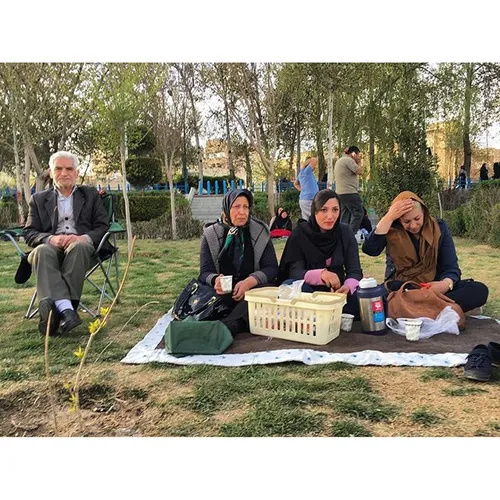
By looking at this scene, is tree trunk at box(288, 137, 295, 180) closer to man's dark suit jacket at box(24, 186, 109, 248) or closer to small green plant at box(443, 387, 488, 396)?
man's dark suit jacket at box(24, 186, 109, 248)

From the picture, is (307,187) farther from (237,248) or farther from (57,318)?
(57,318)

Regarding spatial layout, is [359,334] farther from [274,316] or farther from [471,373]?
[471,373]

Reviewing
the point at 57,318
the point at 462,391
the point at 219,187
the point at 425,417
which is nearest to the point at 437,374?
the point at 462,391

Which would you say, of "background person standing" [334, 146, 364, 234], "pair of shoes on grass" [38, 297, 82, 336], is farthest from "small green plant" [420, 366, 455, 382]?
"background person standing" [334, 146, 364, 234]

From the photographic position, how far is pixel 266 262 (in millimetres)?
2725

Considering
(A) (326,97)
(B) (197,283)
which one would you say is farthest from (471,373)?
(A) (326,97)

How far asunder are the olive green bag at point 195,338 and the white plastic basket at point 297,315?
0.25m

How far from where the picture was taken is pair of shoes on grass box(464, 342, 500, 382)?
1.86 meters

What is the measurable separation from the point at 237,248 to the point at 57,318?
0.97 m

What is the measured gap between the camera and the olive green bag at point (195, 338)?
2.22 m

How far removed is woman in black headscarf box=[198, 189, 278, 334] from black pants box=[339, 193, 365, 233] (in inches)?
89.9

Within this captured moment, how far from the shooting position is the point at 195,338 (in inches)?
87.8
